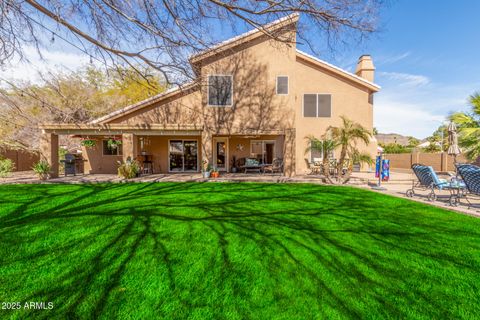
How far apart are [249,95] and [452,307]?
490 inches

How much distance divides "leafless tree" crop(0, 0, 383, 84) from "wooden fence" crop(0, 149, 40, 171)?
1648 centimetres

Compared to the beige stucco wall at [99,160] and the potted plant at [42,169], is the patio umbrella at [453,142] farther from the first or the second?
the potted plant at [42,169]

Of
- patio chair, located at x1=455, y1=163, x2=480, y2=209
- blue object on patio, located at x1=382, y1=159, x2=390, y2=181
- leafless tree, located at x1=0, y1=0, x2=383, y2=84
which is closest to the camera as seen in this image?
leafless tree, located at x1=0, y1=0, x2=383, y2=84

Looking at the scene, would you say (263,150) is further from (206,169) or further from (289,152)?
(206,169)

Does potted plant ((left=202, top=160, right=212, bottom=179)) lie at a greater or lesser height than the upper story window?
lesser

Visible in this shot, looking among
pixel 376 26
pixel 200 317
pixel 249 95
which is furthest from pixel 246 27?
pixel 249 95

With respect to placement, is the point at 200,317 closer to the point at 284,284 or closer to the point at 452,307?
the point at 284,284

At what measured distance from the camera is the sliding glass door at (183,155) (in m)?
17.4

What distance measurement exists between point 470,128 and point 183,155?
16.4 metres

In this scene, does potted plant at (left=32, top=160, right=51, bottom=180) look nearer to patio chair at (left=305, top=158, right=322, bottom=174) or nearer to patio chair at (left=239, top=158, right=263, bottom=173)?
patio chair at (left=239, top=158, right=263, bottom=173)

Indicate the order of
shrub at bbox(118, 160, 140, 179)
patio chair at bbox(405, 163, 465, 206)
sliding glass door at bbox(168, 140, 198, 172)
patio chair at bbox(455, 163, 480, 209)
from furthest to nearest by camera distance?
sliding glass door at bbox(168, 140, 198, 172) < shrub at bbox(118, 160, 140, 179) < patio chair at bbox(405, 163, 465, 206) < patio chair at bbox(455, 163, 480, 209)

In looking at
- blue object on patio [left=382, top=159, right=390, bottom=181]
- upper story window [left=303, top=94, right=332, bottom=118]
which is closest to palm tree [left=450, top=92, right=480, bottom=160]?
blue object on patio [left=382, top=159, right=390, bottom=181]

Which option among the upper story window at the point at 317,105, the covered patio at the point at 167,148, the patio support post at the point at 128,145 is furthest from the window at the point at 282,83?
the patio support post at the point at 128,145

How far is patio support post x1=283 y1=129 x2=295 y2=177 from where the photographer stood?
13711 millimetres
